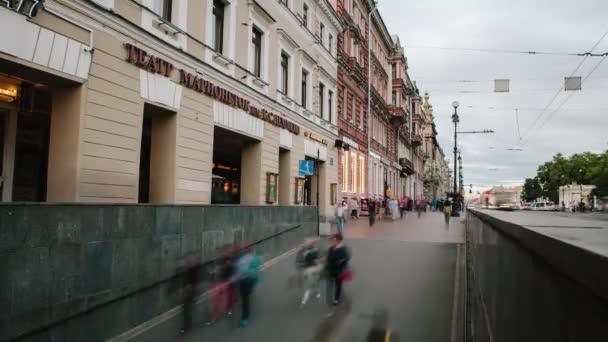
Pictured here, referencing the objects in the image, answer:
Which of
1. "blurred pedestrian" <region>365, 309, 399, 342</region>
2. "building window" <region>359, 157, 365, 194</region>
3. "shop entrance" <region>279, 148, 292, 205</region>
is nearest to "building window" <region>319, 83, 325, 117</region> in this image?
"shop entrance" <region>279, 148, 292, 205</region>

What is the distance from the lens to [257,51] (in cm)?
1909

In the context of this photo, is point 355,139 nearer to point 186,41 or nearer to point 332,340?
point 186,41

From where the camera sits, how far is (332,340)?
762 centimetres

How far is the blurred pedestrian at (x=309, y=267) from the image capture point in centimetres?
950

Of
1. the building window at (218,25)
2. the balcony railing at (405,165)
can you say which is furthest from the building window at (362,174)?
the building window at (218,25)

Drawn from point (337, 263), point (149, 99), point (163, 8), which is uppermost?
point (163, 8)

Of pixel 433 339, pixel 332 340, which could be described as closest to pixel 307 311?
pixel 332 340

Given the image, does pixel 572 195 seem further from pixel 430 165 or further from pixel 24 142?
pixel 24 142

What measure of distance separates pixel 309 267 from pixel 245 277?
5.60ft

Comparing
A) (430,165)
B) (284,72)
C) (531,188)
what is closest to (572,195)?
(430,165)

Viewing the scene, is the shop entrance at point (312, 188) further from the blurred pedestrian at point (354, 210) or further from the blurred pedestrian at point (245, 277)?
the blurred pedestrian at point (245, 277)

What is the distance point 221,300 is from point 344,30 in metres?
24.5

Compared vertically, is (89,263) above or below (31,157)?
below

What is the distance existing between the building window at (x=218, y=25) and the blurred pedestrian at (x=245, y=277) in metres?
9.95
